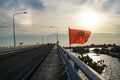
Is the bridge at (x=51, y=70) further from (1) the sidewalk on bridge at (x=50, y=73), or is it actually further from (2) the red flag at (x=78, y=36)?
(2) the red flag at (x=78, y=36)

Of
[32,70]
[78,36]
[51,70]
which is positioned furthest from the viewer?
[51,70]

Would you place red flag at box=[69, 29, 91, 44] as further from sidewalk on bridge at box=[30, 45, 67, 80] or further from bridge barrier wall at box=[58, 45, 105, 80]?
sidewalk on bridge at box=[30, 45, 67, 80]

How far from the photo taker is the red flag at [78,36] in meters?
12.7

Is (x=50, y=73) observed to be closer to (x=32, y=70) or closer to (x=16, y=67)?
(x=32, y=70)

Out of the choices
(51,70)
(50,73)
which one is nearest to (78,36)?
(50,73)

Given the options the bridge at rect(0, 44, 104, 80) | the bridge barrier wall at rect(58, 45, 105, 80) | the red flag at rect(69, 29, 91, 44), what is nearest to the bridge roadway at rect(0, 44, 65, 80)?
the bridge at rect(0, 44, 104, 80)

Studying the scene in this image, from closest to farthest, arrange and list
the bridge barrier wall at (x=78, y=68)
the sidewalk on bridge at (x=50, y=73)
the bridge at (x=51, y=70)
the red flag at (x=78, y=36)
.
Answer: the bridge barrier wall at (x=78, y=68) < the bridge at (x=51, y=70) < the red flag at (x=78, y=36) < the sidewalk on bridge at (x=50, y=73)

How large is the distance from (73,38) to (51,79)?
2.19 meters

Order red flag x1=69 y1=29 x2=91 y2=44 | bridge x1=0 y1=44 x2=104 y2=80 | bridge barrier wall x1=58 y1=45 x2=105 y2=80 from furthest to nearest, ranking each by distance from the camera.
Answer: red flag x1=69 y1=29 x2=91 y2=44, bridge x1=0 y1=44 x2=104 y2=80, bridge barrier wall x1=58 y1=45 x2=105 y2=80

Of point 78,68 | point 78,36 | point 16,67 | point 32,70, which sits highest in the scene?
point 78,36

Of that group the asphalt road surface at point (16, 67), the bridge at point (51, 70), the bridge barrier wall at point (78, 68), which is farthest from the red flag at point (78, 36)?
the asphalt road surface at point (16, 67)

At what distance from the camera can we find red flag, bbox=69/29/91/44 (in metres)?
12.7

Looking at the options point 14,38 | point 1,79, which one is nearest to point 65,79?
point 1,79

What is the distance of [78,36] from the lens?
13.1 metres
